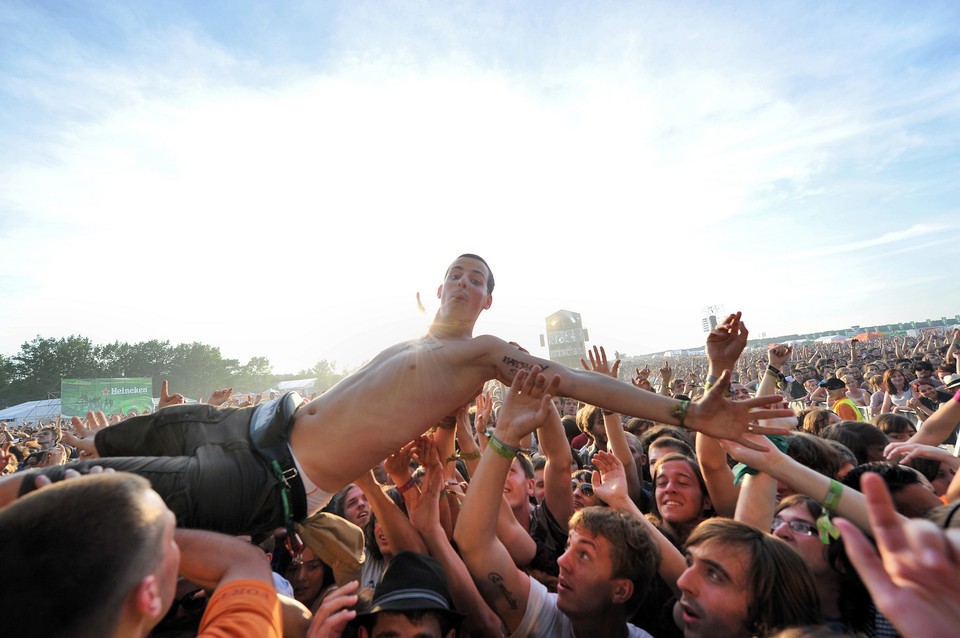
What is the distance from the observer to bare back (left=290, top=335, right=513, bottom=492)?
280 cm

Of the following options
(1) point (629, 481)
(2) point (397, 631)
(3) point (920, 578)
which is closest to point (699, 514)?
(1) point (629, 481)

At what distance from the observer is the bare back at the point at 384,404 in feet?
9.18

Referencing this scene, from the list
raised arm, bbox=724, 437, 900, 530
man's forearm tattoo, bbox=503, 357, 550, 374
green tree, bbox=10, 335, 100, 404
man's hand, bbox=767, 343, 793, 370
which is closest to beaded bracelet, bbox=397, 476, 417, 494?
man's forearm tattoo, bbox=503, 357, 550, 374

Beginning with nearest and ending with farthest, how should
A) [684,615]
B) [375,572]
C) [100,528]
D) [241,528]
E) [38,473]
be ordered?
[100,528], [38,473], [684,615], [241,528], [375,572]

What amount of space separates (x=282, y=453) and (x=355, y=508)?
188cm

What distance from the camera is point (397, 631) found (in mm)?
2369

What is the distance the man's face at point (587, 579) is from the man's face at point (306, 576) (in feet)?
6.06

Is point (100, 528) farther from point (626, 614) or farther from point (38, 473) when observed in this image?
point (626, 614)

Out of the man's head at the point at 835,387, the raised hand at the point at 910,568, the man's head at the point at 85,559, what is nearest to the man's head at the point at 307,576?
the man's head at the point at 85,559

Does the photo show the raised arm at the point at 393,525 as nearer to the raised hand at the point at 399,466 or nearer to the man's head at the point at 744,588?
the raised hand at the point at 399,466

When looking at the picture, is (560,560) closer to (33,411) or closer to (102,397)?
(102,397)

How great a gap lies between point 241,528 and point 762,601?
102 inches

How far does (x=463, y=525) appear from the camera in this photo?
2.64m

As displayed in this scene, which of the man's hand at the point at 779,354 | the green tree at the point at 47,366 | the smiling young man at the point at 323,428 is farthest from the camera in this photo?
the green tree at the point at 47,366
